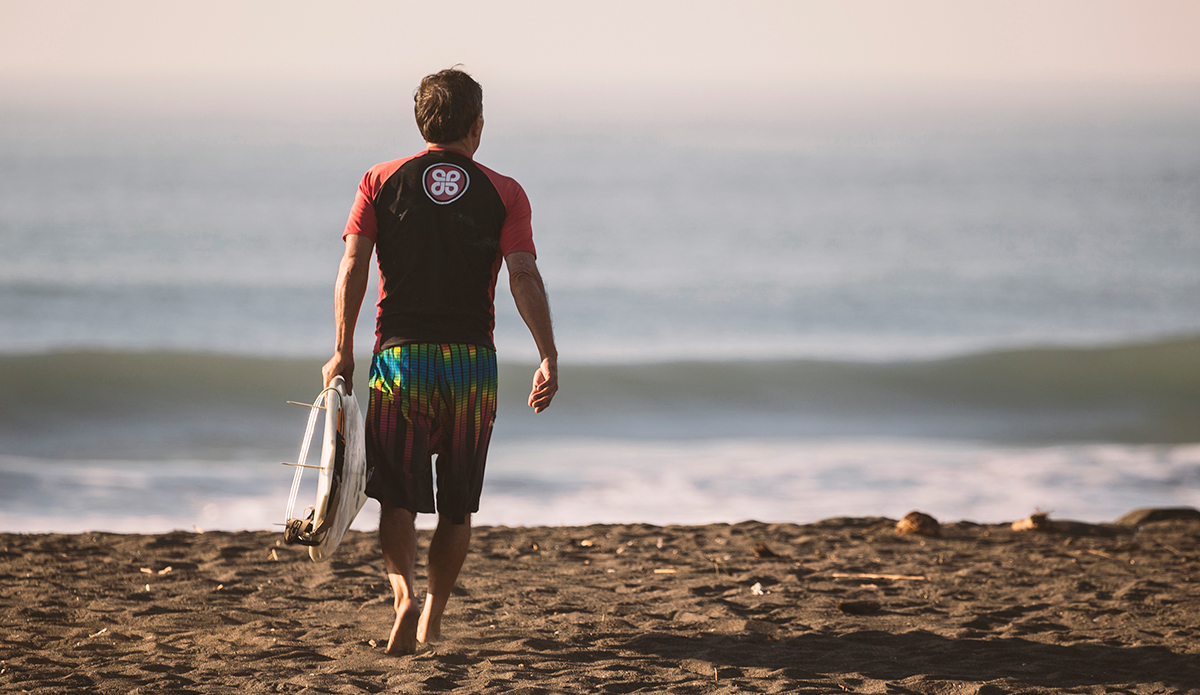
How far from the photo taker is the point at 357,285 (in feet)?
9.98

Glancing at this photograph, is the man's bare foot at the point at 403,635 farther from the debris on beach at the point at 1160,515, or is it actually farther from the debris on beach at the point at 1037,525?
the debris on beach at the point at 1160,515

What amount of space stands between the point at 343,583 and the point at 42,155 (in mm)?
36672

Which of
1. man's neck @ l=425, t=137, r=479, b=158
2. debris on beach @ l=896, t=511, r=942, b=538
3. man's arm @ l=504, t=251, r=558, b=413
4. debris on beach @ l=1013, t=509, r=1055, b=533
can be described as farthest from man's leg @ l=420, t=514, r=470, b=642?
debris on beach @ l=1013, t=509, r=1055, b=533

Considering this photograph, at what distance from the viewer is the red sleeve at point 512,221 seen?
3.13 meters

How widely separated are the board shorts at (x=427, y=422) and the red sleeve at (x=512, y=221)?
12.6 inches

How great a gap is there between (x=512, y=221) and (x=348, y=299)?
0.52 metres

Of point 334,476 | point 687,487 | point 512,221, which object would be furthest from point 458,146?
point 687,487

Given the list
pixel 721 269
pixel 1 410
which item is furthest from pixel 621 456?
pixel 721 269

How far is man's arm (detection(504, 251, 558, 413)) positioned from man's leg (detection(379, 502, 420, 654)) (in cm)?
54

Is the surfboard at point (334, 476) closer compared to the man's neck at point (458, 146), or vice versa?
the surfboard at point (334, 476)

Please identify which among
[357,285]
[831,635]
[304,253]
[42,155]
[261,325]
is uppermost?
[42,155]

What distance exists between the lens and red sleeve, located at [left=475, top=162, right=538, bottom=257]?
3131 mm

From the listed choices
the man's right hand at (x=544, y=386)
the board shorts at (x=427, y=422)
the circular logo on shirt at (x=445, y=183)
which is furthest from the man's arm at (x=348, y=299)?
the man's right hand at (x=544, y=386)

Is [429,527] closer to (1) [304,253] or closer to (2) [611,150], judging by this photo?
(1) [304,253]
